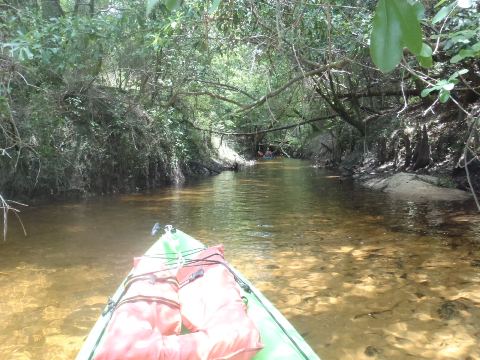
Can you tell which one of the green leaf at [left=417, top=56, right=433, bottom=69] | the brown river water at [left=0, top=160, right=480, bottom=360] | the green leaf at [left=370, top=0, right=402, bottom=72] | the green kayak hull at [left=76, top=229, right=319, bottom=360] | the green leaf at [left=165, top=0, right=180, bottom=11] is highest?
the green leaf at [left=165, top=0, right=180, bottom=11]

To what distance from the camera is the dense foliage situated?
4.82 meters

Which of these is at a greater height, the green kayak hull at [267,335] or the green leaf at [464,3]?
the green leaf at [464,3]

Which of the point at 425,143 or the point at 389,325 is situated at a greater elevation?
the point at 425,143

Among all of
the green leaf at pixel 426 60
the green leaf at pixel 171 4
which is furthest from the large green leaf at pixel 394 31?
the green leaf at pixel 426 60

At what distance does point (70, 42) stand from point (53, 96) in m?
3.27

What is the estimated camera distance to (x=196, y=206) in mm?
10461

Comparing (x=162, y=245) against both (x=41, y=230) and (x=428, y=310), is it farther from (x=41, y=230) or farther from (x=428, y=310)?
(x=41, y=230)

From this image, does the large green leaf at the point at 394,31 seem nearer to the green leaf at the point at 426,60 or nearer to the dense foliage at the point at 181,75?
the dense foliage at the point at 181,75

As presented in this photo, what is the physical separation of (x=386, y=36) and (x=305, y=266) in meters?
5.17

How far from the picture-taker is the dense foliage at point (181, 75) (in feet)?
15.8

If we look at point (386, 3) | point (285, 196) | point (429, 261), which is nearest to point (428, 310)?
point (429, 261)

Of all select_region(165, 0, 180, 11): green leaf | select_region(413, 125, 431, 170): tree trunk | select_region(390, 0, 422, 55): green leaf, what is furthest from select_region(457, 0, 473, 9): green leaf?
select_region(413, 125, 431, 170): tree trunk

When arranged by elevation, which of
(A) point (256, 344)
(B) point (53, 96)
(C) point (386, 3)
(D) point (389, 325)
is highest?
(B) point (53, 96)

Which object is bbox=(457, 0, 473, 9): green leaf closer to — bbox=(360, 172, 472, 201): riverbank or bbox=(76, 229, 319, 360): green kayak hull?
bbox=(76, 229, 319, 360): green kayak hull
